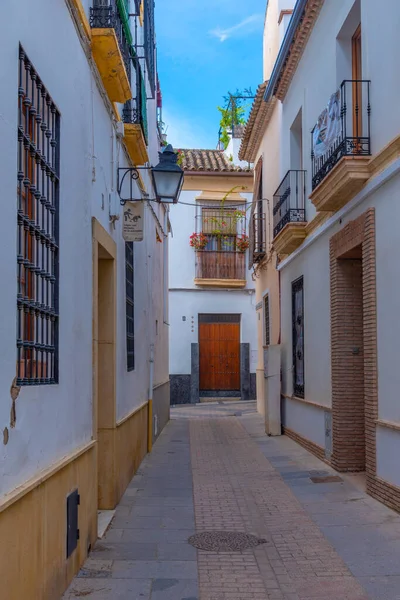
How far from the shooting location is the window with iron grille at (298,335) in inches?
500

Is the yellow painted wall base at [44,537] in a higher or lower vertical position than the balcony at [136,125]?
lower

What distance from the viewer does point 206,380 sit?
971 inches

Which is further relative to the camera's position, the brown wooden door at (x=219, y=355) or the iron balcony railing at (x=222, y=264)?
the brown wooden door at (x=219, y=355)

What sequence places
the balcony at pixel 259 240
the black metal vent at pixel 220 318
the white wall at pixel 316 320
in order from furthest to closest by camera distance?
the black metal vent at pixel 220 318
the balcony at pixel 259 240
the white wall at pixel 316 320

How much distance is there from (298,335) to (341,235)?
3.64 m

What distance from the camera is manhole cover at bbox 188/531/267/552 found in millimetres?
6359

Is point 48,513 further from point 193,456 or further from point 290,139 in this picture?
point 290,139

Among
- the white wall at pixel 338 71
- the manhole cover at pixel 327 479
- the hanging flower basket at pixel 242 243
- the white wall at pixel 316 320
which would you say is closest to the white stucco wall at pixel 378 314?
the white wall at pixel 316 320

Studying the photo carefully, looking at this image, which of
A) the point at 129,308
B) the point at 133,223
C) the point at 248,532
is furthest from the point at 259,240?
the point at 248,532

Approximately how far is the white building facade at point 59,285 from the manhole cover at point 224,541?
39.0 inches

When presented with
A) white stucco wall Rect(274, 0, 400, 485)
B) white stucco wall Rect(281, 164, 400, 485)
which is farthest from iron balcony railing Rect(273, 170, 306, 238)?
white stucco wall Rect(281, 164, 400, 485)

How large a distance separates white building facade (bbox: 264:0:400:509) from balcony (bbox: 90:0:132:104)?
2.75 m

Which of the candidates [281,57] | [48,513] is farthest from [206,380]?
[48,513]

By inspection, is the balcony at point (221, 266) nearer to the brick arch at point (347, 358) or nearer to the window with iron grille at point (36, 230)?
the brick arch at point (347, 358)
